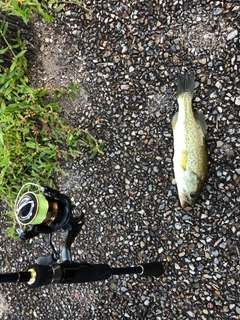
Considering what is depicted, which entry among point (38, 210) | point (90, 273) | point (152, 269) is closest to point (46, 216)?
point (38, 210)

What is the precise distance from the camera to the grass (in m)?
3.58

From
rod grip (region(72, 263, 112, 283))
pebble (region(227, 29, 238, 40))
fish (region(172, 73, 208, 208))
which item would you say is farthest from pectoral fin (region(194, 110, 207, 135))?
rod grip (region(72, 263, 112, 283))

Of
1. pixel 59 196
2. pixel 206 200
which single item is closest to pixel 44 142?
pixel 59 196

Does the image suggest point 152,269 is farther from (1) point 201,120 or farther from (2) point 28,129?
(2) point 28,129

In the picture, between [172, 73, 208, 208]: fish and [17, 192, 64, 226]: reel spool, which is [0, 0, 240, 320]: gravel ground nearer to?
[172, 73, 208, 208]: fish

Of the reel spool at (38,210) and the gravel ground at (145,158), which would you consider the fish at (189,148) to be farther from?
the reel spool at (38,210)

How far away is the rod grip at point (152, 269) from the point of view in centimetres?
298

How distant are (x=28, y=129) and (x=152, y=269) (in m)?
1.69

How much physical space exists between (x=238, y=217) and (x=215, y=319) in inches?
30.5

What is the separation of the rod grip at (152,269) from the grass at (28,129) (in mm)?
1073

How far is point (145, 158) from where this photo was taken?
10.7ft

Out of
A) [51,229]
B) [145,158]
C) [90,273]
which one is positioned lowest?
[90,273]

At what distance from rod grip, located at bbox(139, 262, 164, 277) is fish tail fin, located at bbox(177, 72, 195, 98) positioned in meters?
1.31

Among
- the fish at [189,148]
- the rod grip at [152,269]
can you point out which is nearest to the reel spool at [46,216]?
the rod grip at [152,269]
